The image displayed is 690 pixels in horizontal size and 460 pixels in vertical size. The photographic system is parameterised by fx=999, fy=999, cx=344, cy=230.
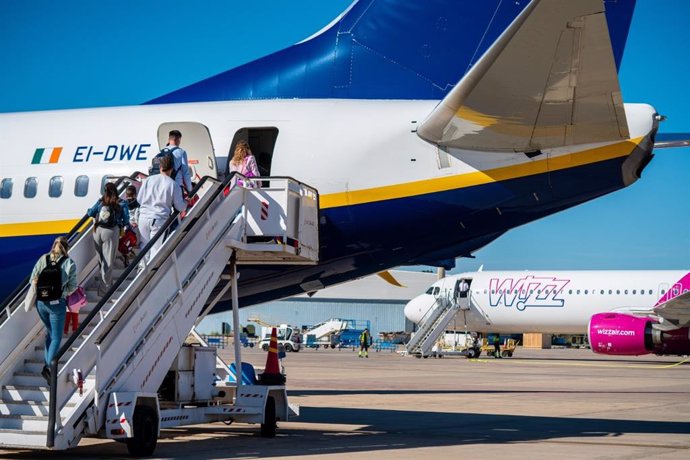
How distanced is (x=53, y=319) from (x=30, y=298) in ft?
1.51

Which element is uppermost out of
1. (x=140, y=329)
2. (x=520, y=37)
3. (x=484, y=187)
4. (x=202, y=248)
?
(x=520, y=37)

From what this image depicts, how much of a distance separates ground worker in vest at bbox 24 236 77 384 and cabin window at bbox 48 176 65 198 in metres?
4.49

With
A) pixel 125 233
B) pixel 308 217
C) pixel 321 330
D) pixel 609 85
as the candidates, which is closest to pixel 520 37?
pixel 609 85

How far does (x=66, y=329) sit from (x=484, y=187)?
6108 mm

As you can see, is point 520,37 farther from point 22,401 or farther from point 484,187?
point 22,401

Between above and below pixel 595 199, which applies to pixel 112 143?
above

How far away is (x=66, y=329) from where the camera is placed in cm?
1279

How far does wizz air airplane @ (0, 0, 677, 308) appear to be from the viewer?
13500 millimetres

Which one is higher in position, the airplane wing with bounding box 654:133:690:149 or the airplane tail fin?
the airplane tail fin

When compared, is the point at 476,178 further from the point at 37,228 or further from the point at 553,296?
the point at 553,296

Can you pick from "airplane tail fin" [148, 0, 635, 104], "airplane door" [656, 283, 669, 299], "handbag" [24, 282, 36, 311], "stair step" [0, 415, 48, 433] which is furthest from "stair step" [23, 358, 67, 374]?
"airplane door" [656, 283, 669, 299]

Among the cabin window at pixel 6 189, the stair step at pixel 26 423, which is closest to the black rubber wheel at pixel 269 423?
the stair step at pixel 26 423

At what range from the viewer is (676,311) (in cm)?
3953

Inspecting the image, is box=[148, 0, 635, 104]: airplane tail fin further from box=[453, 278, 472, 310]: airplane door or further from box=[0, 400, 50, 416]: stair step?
box=[453, 278, 472, 310]: airplane door
